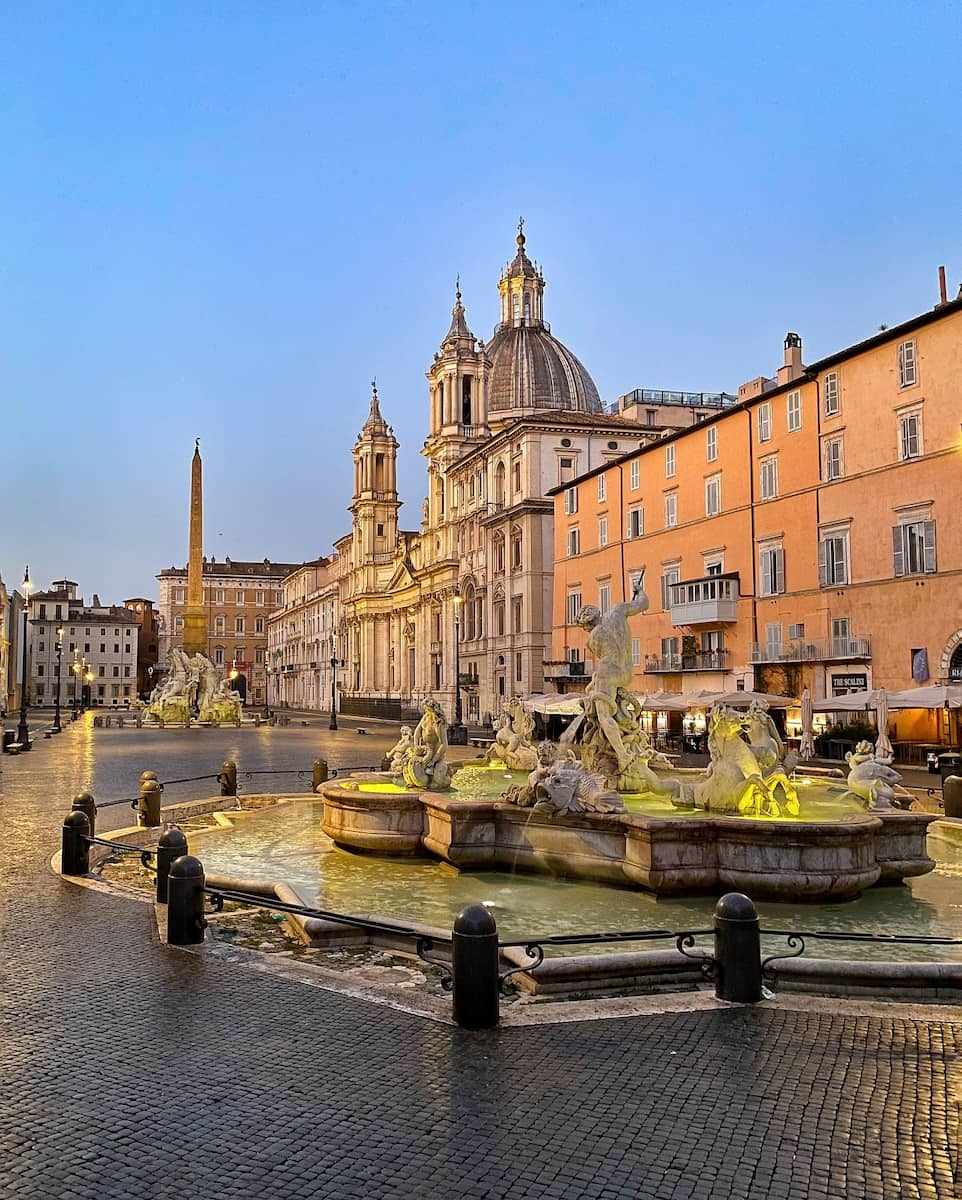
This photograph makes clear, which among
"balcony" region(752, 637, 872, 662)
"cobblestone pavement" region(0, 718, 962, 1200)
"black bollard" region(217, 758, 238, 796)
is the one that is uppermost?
"balcony" region(752, 637, 872, 662)

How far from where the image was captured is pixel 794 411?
35688 mm

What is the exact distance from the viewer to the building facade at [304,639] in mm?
117562

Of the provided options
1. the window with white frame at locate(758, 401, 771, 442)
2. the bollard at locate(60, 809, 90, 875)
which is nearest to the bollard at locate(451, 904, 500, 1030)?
the bollard at locate(60, 809, 90, 875)

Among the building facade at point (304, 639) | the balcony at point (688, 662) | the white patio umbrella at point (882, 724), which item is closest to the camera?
the white patio umbrella at point (882, 724)

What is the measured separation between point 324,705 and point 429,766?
343 feet

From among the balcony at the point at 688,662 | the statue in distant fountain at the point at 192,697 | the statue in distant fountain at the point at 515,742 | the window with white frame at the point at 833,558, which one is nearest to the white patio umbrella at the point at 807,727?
the window with white frame at the point at 833,558

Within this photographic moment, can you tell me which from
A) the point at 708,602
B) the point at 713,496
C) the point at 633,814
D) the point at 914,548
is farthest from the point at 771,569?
the point at 633,814

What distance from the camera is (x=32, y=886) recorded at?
440 inches

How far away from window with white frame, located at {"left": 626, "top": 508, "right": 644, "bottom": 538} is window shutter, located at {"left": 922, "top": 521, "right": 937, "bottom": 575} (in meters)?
17.6

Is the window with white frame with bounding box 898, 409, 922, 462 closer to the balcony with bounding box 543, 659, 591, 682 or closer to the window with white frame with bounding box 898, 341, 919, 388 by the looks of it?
the window with white frame with bounding box 898, 341, 919, 388

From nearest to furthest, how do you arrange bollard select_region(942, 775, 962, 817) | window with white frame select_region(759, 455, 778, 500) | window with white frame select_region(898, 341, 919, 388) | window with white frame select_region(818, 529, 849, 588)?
1. bollard select_region(942, 775, 962, 817)
2. window with white frame select_region(898, 341, 919, 388)
3. window with white frame select_region(818, 529, 849, 588)
4. window with white frame select_region(759, 455, 778, 500)

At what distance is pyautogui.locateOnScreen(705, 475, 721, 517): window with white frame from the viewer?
132 ft

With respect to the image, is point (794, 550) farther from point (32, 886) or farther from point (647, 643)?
point (32, 886)

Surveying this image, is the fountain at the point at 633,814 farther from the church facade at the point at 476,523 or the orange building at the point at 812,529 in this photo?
the church facade at the point at 476,523
